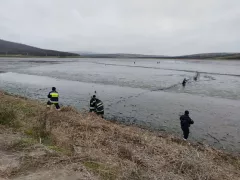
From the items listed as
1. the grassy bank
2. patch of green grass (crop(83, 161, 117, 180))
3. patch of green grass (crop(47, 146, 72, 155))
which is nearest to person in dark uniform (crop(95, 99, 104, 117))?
the grassy bank

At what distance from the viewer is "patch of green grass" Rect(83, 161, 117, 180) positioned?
6011 millimetres

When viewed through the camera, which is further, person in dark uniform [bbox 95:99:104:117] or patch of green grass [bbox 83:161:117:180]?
person in dark uniform [bbox 95:99:104:117]

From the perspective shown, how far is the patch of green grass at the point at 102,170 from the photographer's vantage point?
6011 millimetres

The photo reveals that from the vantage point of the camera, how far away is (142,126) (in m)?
14.9

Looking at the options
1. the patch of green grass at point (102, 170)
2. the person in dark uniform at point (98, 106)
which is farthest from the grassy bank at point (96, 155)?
the person in dark uniform at point (98, 106)

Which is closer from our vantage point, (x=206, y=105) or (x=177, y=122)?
(x=177, y=122)

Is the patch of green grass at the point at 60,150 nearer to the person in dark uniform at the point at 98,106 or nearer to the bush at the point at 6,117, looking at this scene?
the bush at the point at 6,117

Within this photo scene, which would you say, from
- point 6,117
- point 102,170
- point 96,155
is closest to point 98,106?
point 6,117

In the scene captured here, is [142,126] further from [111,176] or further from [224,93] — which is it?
[224,93]

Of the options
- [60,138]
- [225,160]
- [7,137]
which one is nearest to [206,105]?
[225,160]

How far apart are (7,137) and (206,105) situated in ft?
62.0

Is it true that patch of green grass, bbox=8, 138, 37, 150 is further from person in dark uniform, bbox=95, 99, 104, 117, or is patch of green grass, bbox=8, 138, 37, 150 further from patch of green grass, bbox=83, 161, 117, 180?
person in dark uniform, bbox=95, 99, 104, 117

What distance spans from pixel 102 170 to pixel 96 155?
115 cm

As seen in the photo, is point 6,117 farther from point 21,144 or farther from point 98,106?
point 98,106
